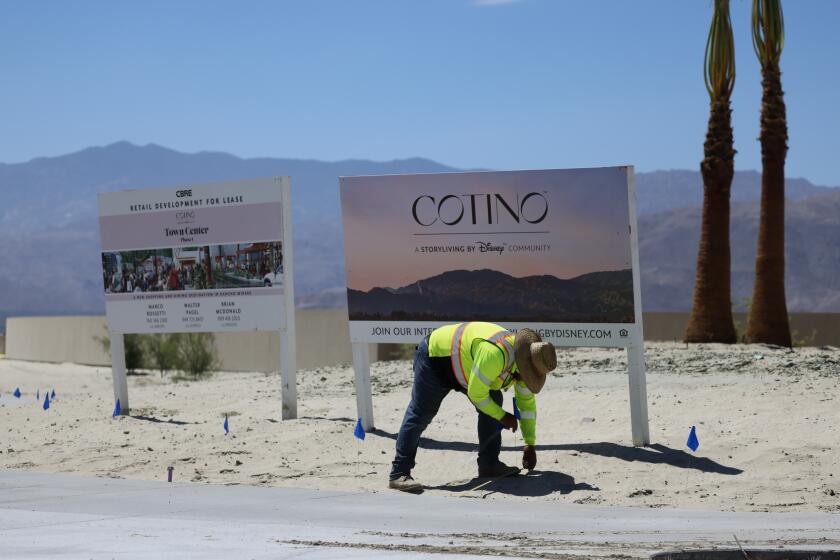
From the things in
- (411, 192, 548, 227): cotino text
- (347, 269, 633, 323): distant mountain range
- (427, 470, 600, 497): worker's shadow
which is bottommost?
(427, 470, 600, 497): worker's shadow

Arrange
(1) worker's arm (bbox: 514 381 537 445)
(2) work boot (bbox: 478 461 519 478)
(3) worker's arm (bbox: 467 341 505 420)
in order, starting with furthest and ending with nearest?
1. (2) work boot (bbox: 478 461 519 478)
2. (1) worker's arm (bbox: 514 381 537 445)
3. (3) worker's arm (bbox: 467 341 505 420)

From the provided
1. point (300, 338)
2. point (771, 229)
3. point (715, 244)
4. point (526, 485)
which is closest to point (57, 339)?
point (300, 338)

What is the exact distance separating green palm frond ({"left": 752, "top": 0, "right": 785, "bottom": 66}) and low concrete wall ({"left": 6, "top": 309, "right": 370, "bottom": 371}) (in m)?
9.22

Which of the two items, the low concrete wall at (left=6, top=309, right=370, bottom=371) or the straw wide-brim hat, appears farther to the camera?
the low concrete wall at (left=6, top=309, right=370, bottom=371)

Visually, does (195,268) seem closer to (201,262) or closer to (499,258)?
(201,262)

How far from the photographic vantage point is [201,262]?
14141mm

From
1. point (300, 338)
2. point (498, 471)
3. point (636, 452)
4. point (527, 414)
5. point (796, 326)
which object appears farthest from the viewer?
point (300, 338)

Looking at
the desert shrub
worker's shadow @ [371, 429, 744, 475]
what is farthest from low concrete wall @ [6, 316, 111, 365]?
worker's shadow @ [371, 429, 744, 475]

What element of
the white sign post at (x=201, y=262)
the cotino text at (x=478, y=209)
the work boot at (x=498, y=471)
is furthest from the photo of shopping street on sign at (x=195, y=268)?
the work boot at (x=498, y=471)

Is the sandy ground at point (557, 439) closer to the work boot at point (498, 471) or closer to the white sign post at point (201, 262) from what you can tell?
the work boot at point (498, 471)

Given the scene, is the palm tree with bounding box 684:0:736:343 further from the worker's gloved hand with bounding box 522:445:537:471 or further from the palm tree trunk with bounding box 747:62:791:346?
the worker's gloved hand with bounding box 522:445:537:471

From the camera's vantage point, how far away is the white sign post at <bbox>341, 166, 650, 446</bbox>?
37.1 ft

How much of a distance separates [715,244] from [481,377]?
12345 mm

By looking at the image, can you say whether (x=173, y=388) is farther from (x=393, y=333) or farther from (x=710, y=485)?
(x=710, y=485)
